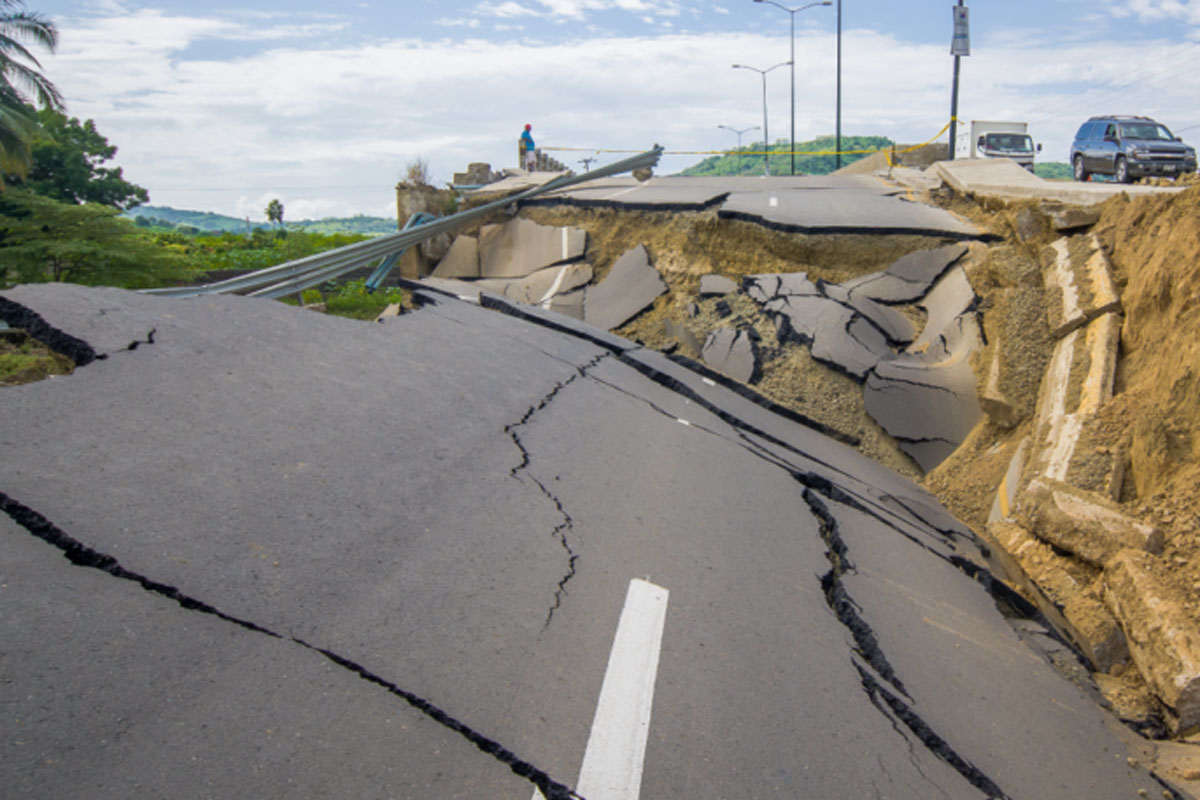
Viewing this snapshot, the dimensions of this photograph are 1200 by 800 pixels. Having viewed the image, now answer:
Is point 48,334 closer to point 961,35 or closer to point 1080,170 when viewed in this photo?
point 1080,170

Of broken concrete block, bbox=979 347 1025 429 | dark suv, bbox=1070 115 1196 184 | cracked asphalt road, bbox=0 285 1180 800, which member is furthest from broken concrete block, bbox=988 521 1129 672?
dark suv, bbox=1070 115 1196 184

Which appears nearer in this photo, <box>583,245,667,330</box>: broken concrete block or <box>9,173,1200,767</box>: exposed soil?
<box>9,173,1200,767</box>: exposed soil

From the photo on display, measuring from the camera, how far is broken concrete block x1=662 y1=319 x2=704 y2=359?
9.32m

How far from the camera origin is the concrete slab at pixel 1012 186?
30.5ft

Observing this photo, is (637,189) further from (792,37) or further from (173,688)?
(792,37)

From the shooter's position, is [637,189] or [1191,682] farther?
[637,189]

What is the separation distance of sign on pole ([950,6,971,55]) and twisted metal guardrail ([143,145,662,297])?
20.2 meters

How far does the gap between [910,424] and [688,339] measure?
2.70 meters

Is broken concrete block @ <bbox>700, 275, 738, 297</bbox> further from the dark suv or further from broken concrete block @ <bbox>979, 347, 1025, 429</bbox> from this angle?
the dark suv

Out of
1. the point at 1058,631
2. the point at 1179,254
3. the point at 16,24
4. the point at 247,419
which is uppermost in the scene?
the point at 16,24

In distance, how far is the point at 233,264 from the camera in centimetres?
2869

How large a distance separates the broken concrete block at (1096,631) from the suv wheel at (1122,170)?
1916 cm

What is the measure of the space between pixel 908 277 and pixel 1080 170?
16.1 metres

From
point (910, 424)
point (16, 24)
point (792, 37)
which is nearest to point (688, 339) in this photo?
point (910, 424)
